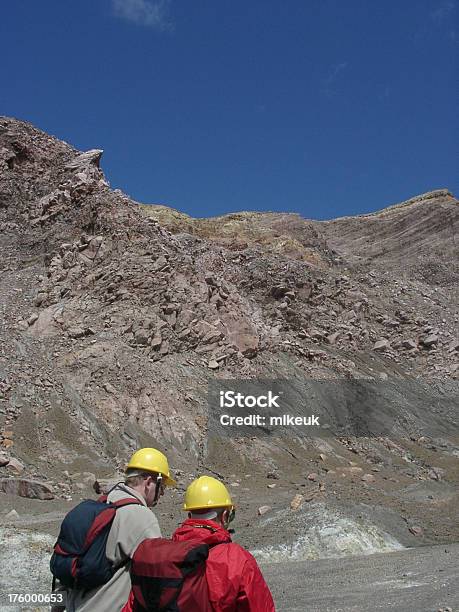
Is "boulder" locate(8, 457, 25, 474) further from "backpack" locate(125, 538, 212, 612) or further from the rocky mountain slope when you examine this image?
"backpack" locate(125, 538, 212, 612)

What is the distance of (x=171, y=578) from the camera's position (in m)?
2.12

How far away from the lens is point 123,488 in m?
2.91

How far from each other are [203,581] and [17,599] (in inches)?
213

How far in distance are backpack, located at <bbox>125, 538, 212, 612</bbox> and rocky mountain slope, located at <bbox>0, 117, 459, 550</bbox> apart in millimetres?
8603

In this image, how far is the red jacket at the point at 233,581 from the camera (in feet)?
7.30

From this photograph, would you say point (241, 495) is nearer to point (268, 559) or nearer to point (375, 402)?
point (268, 559)

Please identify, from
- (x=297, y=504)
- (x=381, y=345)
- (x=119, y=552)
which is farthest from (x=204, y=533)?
(x=381, y=345)

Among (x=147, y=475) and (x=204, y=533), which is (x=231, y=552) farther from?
(x=147, y=475)

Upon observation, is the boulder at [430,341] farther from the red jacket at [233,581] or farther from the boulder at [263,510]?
the red jacket at [233,581]

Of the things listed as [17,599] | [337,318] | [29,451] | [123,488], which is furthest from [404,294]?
[123,488]

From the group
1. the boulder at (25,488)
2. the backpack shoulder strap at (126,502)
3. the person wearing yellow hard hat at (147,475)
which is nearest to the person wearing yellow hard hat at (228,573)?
the backpack shoulder strap at (126,502)

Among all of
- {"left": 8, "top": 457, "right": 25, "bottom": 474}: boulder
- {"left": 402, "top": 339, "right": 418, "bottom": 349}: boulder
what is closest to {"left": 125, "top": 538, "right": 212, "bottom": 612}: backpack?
{"left": 8, "top": 457, "right": 25, "bottom": 474}: boulder

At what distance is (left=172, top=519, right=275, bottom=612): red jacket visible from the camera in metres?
2.23

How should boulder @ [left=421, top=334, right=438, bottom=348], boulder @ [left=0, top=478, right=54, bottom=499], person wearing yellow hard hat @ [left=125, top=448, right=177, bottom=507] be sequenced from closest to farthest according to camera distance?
person wearing yellow hard hat @ [left=125, top=448, right=177, bottom=507]
boulder @ [left=0, top=478, right=54, bottom=499]
boulder @ [left=421, top=334, right=438, bottom=348]
